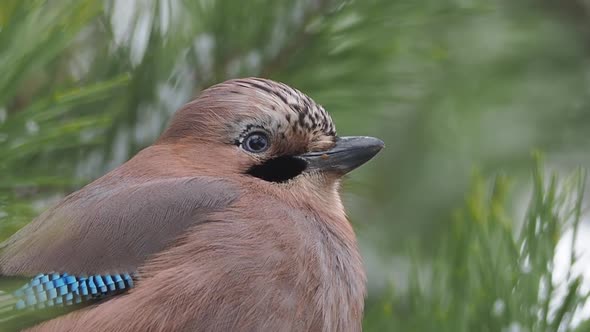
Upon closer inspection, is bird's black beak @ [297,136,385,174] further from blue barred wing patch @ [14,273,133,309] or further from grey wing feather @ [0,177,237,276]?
blue barred wing patch @ [14,273,133,309]

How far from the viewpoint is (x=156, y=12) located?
8.44 ft

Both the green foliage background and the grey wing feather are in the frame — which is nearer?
the green foliage background

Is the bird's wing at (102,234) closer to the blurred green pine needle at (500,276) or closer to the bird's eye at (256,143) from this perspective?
the bird's eye at (256,143)

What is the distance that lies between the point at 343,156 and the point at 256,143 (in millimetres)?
227

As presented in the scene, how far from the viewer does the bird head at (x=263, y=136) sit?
2.61 metres

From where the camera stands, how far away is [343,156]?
268 centimetres

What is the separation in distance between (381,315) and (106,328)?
0.65m

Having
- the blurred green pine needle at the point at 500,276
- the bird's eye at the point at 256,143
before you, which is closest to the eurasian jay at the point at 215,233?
the bird's eye at the point at 256,143

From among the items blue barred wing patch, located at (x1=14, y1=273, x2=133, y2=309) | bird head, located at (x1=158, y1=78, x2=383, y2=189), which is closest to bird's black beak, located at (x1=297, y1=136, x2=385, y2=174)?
bird head, located at (x1=158, y1=78, x2=383, y2=189)

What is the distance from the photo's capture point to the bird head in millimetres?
2607

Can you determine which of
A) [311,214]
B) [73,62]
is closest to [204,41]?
[73,62]

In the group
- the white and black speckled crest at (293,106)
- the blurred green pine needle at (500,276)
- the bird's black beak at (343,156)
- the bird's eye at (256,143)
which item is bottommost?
the blurred green pine needle at (500,276)

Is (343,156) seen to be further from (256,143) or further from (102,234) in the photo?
(102,234)

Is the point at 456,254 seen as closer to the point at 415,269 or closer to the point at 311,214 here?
the point at 415,269
